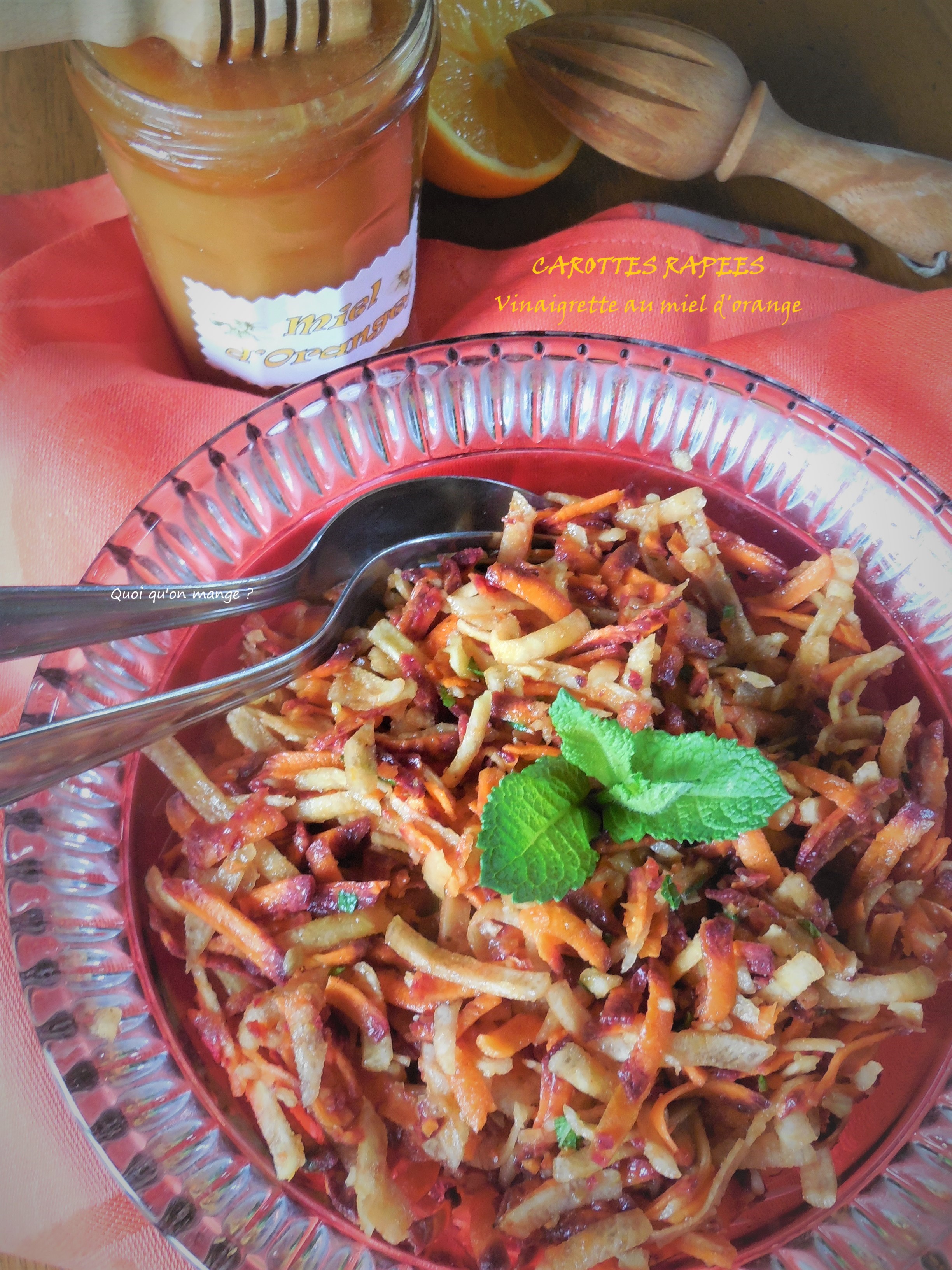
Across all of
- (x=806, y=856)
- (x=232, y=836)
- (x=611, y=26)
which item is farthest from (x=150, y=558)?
(x=611, y=26)

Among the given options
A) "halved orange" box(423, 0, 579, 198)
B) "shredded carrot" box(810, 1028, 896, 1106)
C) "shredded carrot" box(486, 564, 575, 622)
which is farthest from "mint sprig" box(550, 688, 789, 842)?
"halved orange" box(423, 0, 579, 198)

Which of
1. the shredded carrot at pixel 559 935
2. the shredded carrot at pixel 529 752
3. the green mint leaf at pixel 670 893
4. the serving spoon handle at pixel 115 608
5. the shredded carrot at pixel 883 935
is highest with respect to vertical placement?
the serving spoon handle at pixel 115 608

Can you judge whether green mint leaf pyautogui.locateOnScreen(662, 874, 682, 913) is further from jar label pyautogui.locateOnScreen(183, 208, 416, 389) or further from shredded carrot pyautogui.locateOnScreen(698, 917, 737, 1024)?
jar label pyautogui.locateOnScreen(183, 208, 416, 389)

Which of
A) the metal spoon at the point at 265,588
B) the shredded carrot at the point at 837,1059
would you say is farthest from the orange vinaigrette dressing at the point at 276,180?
the shredded carrot at the point at 837,1059

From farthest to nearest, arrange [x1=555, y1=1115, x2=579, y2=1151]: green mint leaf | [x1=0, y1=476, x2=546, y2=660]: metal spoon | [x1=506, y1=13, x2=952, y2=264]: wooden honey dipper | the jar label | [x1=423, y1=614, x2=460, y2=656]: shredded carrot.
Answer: [x1=506, y1=13, x2=952, y2=264]: wooden honey dipper, the jar label, [x1=423, y1=614, x2=460, y2=656]: shredded carrot, [x1=0, y1=476, x2=546, y2=660]: metal spoon, [x1=555, y1=1115, x2=579, y2=1151]: green mint leaf

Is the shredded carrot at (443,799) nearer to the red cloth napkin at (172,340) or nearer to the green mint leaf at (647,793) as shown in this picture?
the green mint leaf at (647,793)

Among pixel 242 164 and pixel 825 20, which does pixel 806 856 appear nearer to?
pixel 242 164

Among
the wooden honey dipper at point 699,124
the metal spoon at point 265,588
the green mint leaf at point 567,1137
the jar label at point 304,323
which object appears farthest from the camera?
the wooden honey dipper at point 699,124

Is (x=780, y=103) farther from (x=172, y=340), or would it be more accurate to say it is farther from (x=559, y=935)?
(x=559, y=935)
